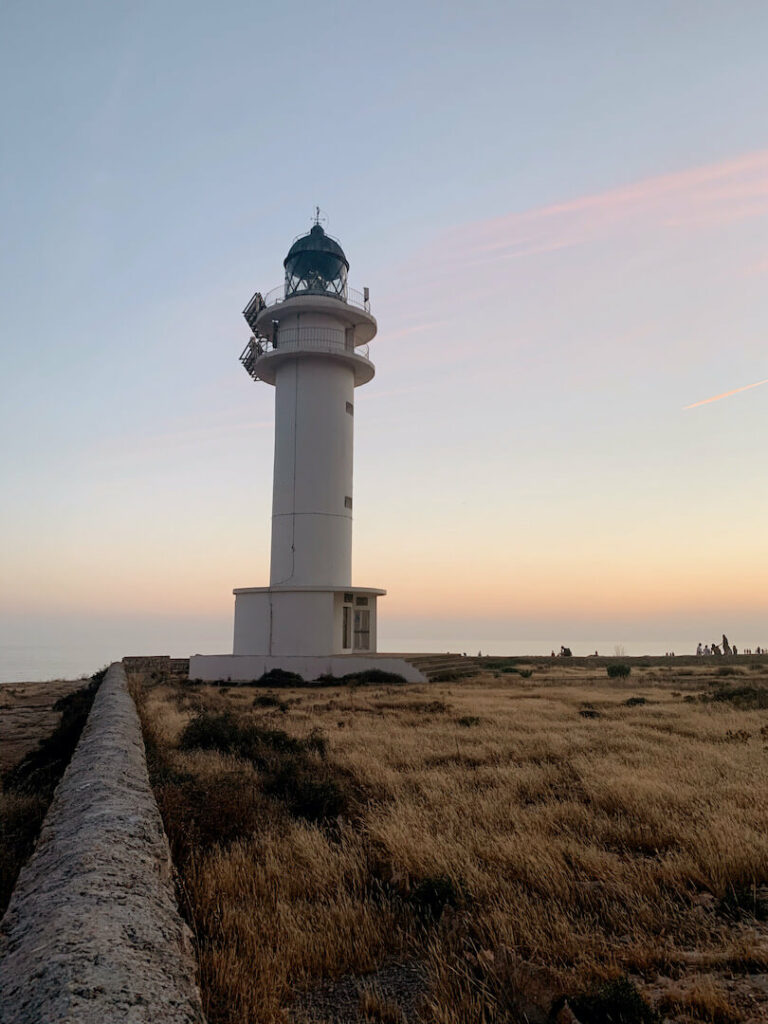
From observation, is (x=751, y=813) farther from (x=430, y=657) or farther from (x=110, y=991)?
(x=430, y=657)

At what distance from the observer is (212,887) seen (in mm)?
5012

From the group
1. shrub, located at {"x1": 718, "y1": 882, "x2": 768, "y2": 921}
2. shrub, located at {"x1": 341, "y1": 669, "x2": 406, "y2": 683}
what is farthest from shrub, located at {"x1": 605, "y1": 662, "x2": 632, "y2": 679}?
shrub, located at {"x1": 718, "y1": 882, "x2": 768, "y2": 921}

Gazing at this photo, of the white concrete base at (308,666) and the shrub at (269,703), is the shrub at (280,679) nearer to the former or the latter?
the white concrete base at (308,666)

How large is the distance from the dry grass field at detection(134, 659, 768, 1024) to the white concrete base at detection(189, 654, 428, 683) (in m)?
15.2

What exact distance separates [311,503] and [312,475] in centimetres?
118

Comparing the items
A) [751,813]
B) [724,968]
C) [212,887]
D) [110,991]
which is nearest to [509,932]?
[724,968]

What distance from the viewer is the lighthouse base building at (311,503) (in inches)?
1083

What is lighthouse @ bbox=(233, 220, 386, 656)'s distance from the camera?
2770 cm

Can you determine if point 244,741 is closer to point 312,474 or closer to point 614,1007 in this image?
point 614,1007

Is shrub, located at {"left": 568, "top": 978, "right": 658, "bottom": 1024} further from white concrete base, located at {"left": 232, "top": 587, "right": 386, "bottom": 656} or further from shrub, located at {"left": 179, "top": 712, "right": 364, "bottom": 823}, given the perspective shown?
white concrete base, located at {"left": 232, "top": 587, "right": 386, "bottom": 656}

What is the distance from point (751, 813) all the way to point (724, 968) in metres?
3.16

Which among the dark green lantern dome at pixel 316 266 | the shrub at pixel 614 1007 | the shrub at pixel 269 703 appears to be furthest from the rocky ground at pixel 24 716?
the dark green lantern dome at pixel 316 266

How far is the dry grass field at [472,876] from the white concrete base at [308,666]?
15229 mm

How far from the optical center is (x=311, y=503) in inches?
1128
